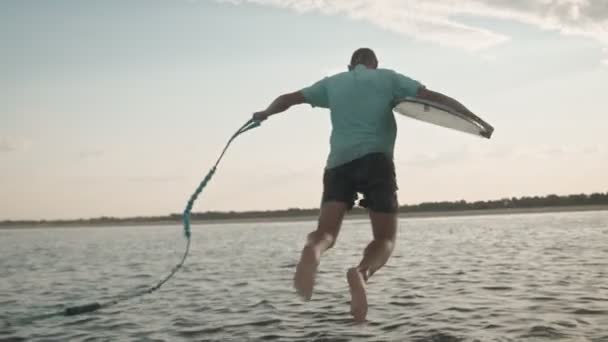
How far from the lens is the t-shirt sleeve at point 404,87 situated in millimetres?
8414

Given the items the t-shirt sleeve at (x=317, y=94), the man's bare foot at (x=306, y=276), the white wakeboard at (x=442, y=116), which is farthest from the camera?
the t-shirt sleeve at (x=317, y=94)

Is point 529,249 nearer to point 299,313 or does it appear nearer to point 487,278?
point 487,278

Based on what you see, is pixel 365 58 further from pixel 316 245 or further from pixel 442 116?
pixel 316 245

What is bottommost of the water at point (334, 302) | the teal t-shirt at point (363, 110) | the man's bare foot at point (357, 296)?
the water at point (334, 302)

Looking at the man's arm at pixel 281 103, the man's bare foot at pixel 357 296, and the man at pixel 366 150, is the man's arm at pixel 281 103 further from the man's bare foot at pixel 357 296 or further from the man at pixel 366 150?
the man's bare foot at pixel 357 296

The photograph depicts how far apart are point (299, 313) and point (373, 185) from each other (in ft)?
20.3

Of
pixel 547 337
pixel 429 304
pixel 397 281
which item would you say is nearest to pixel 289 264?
pixel 397 281

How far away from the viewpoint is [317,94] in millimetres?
8695

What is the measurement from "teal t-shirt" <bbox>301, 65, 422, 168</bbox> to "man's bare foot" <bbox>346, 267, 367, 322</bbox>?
4.69 ft

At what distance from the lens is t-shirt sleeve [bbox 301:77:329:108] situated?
868 cm

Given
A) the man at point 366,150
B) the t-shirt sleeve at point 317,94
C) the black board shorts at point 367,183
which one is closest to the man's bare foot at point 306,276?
the man at point 366,150

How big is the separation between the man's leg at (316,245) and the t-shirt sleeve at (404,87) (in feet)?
5.09

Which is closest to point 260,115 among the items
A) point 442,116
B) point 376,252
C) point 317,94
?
point 317,94

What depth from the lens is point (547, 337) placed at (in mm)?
10508
